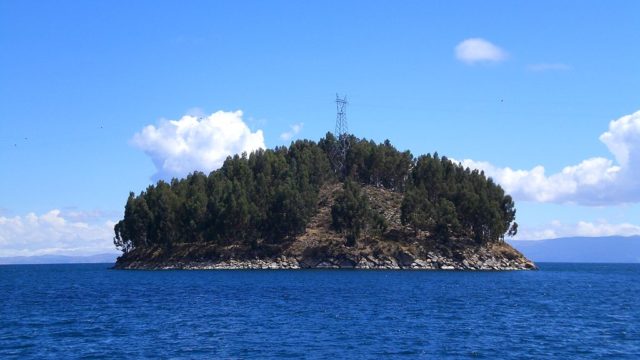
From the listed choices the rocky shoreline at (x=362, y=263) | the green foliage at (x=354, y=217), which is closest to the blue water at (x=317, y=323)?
the rocky shoreline at (x=362, y=263)

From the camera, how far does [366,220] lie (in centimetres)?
18275

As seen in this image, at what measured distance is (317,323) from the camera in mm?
65375

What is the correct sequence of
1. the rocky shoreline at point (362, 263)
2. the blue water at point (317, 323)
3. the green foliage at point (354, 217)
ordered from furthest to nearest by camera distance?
the green foliage at point (354, 217), the rocky shoreline at point (362, 263), the blue water at point (317, 323)

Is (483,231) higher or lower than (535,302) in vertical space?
higher

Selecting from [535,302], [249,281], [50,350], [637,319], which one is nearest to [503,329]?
[637,319]

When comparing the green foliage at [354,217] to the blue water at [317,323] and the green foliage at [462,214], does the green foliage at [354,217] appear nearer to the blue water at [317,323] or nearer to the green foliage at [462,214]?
the green foliage at [462,214]

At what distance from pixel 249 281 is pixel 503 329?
70505 mm

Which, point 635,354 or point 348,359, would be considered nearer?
point 348,359

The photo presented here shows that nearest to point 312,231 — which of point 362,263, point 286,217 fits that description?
point 286,217

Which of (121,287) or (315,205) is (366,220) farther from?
(121,287)

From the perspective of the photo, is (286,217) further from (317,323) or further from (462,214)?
(317,323)

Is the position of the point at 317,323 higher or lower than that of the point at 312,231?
lower

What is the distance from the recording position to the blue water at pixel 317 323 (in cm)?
5141

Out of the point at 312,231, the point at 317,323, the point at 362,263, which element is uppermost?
the point at 312,231
